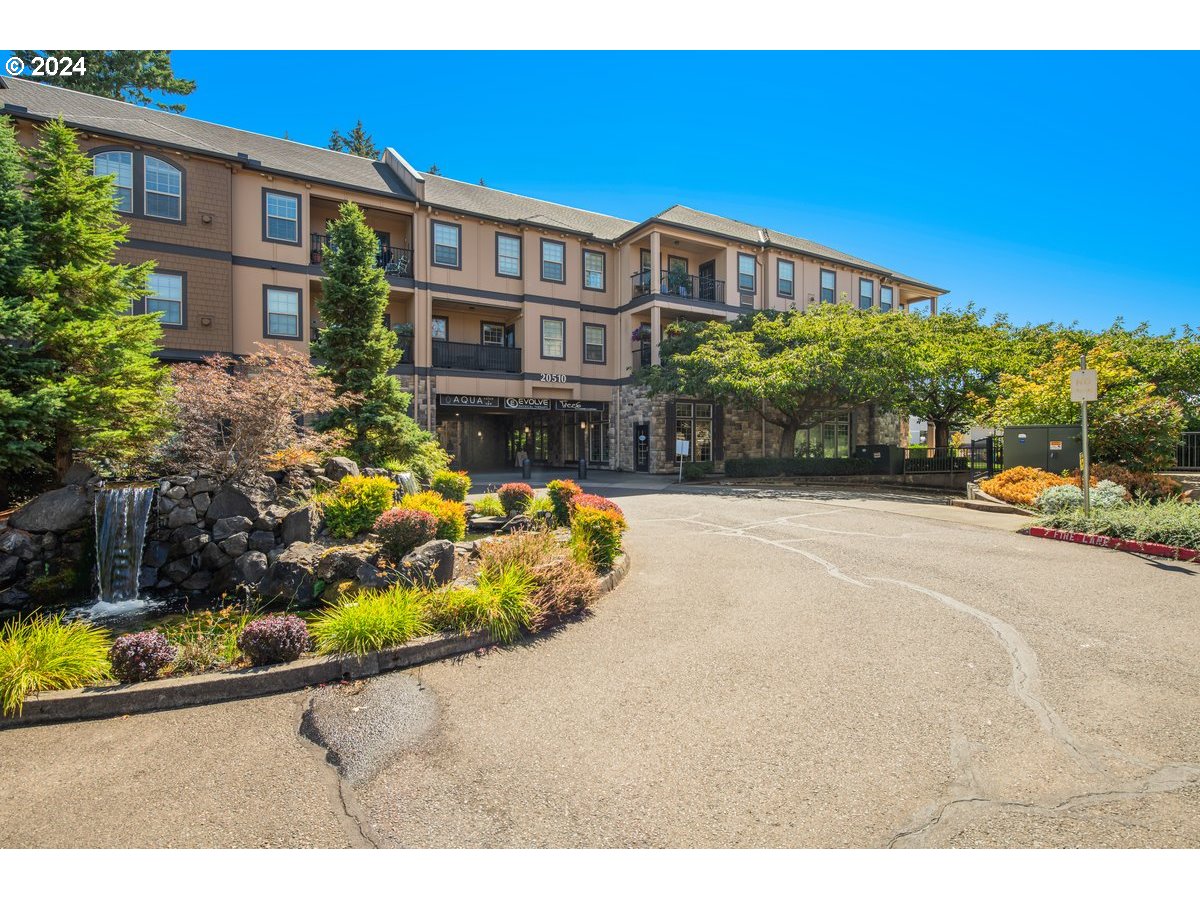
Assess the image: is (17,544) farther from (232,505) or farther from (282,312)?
(282,312)

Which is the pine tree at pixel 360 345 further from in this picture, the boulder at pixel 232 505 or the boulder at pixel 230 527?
the boulder at pixel 230 527

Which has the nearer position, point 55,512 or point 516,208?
point 55,512

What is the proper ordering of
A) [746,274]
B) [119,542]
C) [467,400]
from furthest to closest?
1. [746,274]
2. [467,400]
3. [119,542]

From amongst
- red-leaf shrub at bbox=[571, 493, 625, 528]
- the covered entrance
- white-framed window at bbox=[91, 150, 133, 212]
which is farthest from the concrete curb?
the covered entrance

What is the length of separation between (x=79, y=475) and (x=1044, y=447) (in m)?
19.8

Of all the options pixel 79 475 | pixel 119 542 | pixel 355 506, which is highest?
pixel 79 475

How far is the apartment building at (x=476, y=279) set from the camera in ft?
60.2

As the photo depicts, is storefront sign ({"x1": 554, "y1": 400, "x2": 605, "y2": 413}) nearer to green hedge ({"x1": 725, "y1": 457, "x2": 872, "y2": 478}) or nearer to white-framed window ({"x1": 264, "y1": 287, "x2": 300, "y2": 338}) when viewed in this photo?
green hedge ({"x1": 725, "y1": 457, "x2": 872, "y2": 478})

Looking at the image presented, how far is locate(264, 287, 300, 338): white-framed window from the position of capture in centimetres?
2017

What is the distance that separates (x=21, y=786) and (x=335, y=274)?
1170 centimetres

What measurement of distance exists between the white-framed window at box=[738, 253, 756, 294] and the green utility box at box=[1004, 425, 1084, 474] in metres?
15.9

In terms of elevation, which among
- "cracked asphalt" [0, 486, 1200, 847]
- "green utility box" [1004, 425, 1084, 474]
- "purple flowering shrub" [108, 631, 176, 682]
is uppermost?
"green utility box" [1004, 425, 1084, 474]

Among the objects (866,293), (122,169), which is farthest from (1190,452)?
(122,169)

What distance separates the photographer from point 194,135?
20062 millimetres
